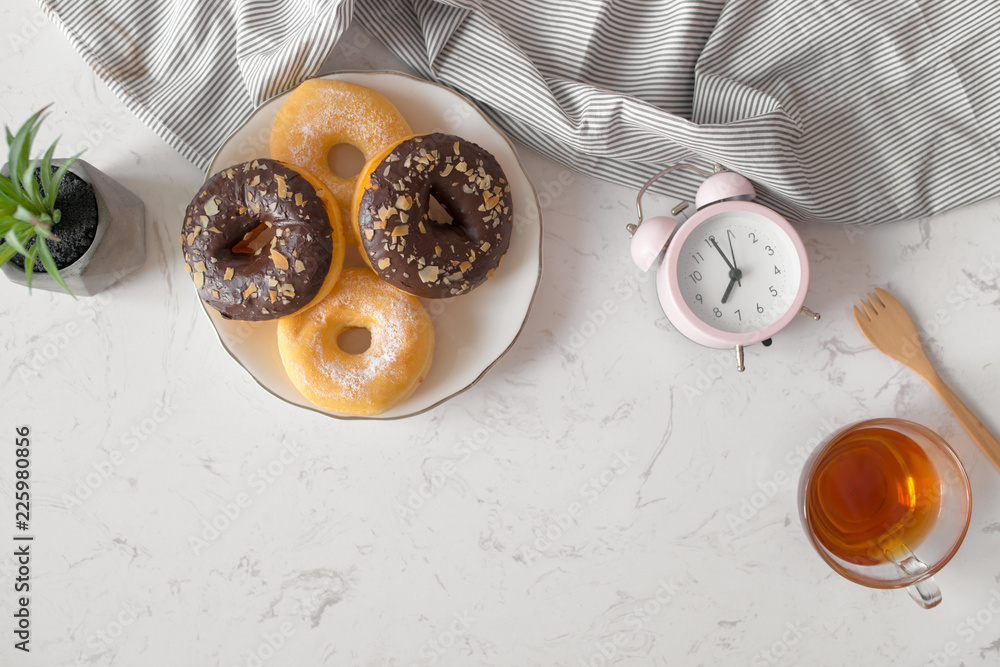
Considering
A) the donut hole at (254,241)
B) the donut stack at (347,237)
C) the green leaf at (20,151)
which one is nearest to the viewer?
the green leaf at (20,151)

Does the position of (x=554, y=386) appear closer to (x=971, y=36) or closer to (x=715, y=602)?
A: (x=715, y=602)

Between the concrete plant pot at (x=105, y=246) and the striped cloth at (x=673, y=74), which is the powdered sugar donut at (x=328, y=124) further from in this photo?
the concrete plant pot at (x=105, y=246)

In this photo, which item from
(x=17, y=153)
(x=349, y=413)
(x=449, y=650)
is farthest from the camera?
(x=449, y=650)

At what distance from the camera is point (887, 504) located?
1.13 m

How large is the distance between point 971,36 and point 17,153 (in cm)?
159

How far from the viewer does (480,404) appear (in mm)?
1211

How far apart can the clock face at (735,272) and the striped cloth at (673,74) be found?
11 centimetres

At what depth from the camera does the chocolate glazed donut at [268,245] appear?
1.00 metres

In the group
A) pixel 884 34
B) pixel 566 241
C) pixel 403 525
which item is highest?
pixel 884 34

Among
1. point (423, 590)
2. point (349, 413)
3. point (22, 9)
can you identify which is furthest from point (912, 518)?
point (22, 9)

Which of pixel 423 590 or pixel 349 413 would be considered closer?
pixel 349 413

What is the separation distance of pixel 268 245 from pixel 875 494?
1139 mm

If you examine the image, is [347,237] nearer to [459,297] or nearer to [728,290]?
[459,297]

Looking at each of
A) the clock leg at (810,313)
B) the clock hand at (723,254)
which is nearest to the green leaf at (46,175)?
the clock hand at (723,254)
